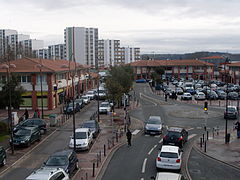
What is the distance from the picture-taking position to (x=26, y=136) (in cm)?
2533

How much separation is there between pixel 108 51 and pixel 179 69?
60.3m

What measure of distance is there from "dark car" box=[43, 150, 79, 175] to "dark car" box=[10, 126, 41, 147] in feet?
24.2

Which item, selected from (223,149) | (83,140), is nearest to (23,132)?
(83,140)

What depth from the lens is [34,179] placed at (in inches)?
516

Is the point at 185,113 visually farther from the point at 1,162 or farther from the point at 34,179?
the point at 34,179

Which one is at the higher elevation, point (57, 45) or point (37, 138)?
point (57, 45)

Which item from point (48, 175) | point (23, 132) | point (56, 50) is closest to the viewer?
point (48, 175)

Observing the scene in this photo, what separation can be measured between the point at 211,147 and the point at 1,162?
1557cm

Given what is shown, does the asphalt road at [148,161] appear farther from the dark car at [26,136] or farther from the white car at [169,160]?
the dark car at [26,136]

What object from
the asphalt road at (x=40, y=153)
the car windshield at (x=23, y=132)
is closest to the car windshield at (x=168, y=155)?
the asphalt road at (x=40, y=153)

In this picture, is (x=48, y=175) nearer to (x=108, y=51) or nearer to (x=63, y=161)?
(x=63, y=161)

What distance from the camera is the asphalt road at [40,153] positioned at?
1912 cm

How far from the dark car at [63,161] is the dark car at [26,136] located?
290 inches

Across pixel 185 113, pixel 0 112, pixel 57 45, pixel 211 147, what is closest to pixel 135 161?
pixel 211 147
